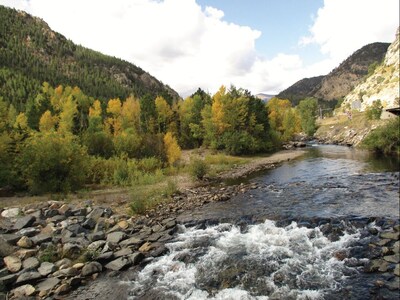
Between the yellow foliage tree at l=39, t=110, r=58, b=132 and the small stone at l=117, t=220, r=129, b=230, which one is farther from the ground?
the yellow foliage tree at l=39, t=110, r=58, b=132

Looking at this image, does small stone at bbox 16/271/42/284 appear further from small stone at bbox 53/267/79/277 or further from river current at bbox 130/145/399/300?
river current at bbox 130/145/399/300

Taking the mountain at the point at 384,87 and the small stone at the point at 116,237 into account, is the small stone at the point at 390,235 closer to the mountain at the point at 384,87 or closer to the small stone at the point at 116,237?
the small stone at the point at 116,237

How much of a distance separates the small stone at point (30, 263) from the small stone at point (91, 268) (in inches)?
87.7

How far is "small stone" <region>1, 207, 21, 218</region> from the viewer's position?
66.2ft

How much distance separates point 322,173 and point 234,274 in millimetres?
25001

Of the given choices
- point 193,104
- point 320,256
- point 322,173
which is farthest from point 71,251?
point 193,104

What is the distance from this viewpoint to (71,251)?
1488cm

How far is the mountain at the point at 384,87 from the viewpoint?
369 ft

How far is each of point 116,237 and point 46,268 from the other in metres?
4.22

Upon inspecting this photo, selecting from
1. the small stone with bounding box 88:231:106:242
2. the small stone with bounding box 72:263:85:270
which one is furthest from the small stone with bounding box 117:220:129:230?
the small stone with bounding box 72:263:85:270

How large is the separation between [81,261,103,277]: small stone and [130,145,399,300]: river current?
6.44 feet

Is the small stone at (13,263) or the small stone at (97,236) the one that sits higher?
the small stone at (13,263)

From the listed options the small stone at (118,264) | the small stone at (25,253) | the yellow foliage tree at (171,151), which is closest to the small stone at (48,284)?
the small stone at (118,264)

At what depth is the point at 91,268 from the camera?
13.5 metres
